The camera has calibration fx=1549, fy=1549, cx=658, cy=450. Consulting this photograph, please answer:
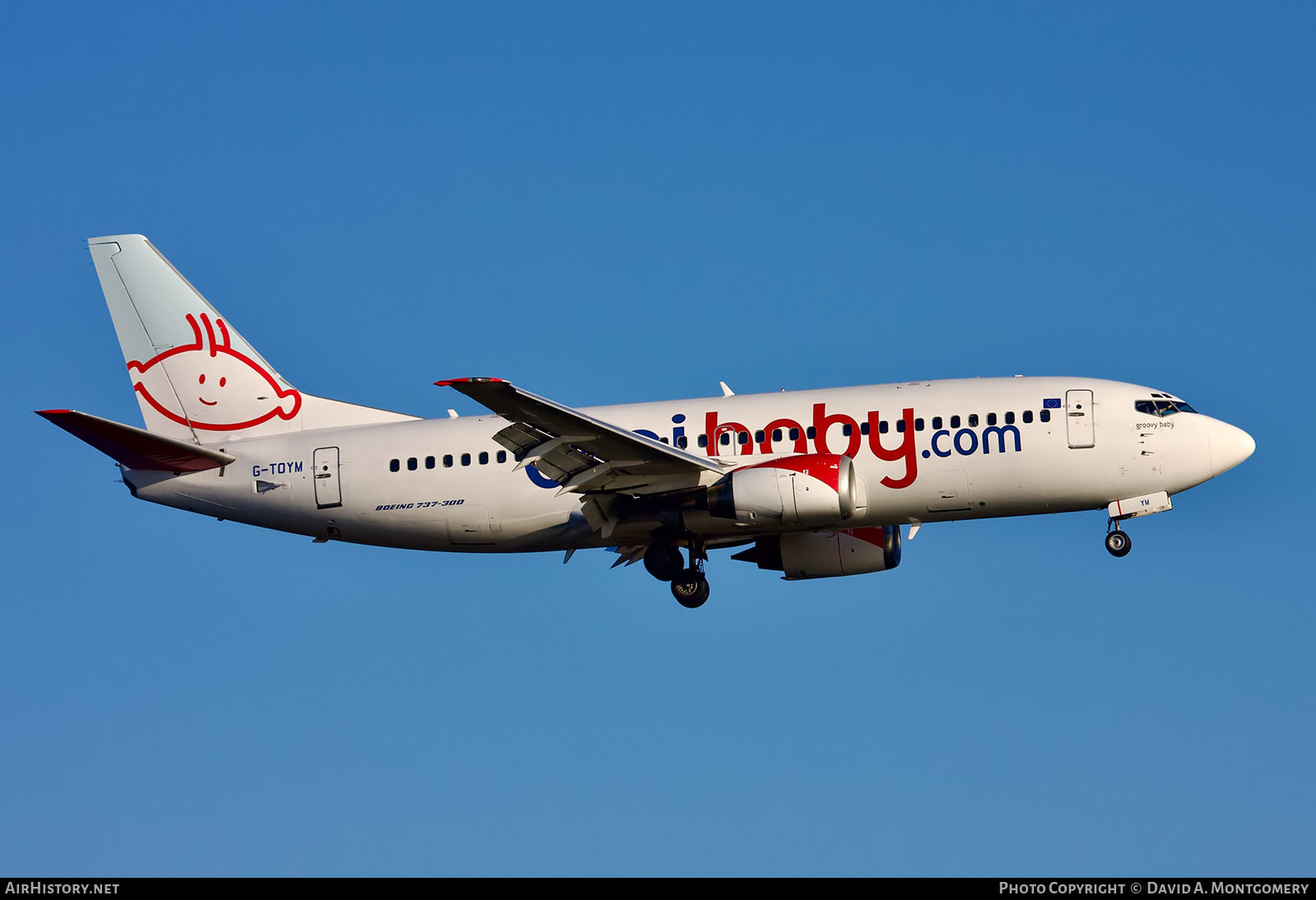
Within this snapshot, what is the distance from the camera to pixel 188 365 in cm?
4309

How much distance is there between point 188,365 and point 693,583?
15.5 m

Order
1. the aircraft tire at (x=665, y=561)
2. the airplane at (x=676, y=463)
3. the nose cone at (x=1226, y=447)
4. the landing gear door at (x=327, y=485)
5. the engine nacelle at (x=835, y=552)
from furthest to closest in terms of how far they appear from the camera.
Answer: the engine nacelle at (x=835, y=552)
the landing gear door at (x=327, y=485)
the aircraft tire at (x=665, y=561)
the nose cone at (x=1226, y=447)
the airplane at (x=676, y=463)

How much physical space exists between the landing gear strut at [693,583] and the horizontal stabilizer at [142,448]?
1219 cm

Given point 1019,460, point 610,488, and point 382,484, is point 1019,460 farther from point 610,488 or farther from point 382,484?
point 382,484

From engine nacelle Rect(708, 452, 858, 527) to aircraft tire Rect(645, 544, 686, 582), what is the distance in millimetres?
3195

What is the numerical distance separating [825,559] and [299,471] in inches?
553

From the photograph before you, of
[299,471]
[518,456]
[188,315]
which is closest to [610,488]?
[518,456]

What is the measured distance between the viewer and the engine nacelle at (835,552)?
4103cm

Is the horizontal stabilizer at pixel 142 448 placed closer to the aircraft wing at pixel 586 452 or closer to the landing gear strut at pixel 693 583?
the aircraft wing at pixel 586 452

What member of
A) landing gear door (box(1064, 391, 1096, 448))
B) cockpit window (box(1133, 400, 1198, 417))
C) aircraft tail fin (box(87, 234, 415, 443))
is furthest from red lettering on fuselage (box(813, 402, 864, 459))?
aircraft tail fin (box(87, 234, 415, 443))

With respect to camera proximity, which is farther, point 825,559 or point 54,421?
point 825,559

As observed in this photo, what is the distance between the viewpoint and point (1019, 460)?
1451 inches

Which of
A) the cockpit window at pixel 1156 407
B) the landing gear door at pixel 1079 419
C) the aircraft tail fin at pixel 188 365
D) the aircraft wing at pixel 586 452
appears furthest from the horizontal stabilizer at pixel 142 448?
the cockpit window at pixel 1156 407
